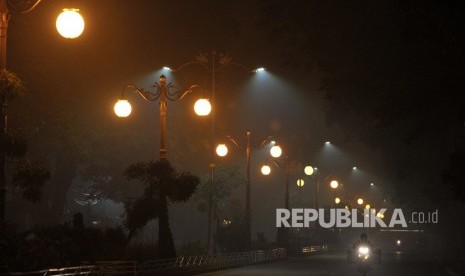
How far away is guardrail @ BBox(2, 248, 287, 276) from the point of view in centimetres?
2517

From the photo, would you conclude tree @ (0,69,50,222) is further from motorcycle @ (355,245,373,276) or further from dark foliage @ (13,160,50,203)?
motorcycle @ (355,245,373,276)

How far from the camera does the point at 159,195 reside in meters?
33.8

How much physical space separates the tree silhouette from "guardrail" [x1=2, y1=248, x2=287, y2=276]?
850 mm

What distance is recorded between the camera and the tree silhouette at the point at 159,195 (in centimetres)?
3338

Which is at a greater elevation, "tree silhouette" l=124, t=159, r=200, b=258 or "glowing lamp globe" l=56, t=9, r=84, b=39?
"glowing lamp globe" l=56, t=9, r=84, b=39

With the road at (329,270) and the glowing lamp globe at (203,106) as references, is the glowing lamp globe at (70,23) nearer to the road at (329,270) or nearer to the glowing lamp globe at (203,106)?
the glowing lamp globe at (203,106)

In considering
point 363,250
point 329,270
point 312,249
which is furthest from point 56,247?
point 312,249

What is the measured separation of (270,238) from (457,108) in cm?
10526

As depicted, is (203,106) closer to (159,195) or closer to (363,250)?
(159,195)

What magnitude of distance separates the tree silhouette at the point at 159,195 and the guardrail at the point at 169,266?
2.79 ft

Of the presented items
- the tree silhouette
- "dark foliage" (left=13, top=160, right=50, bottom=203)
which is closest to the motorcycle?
the tree silhouette

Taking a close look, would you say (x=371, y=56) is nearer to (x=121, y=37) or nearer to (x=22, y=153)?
(x=22, y=153)

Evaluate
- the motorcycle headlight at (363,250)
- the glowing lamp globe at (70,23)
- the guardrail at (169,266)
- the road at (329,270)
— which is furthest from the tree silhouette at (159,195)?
the glowing lamp globe at (70,23)

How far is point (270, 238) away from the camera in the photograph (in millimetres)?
136750
